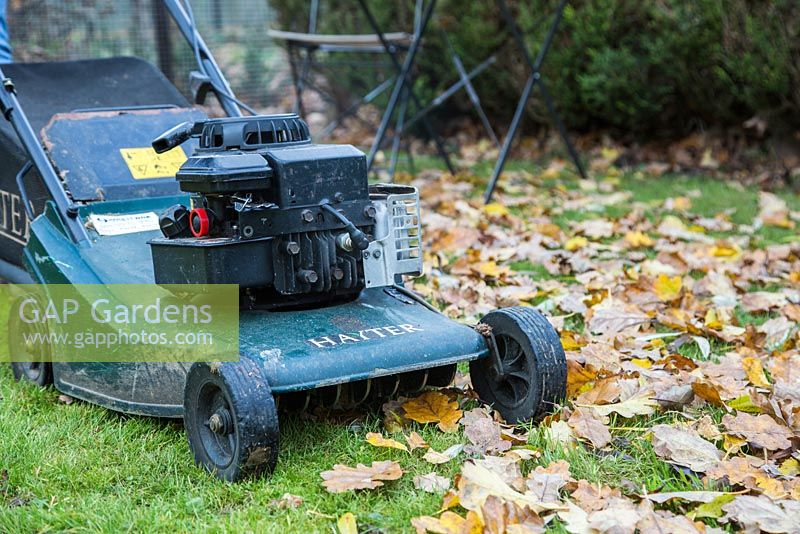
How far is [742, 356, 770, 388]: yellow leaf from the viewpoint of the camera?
268cm

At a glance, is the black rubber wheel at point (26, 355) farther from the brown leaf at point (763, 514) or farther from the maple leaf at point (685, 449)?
the brown leaf at point (763, 514)

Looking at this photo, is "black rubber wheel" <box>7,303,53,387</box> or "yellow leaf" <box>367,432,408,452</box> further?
"black rubber wheel" <box>7,303,53,387</box>

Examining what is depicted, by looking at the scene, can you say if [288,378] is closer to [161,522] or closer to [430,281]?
[161,522]

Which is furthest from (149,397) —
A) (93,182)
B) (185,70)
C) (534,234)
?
(185,70)

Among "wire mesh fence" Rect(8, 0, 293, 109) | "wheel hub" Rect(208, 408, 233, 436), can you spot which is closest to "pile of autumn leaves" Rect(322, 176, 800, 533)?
"wheel hub" Rect(208, 408, 233, 436)

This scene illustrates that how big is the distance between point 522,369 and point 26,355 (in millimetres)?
1525

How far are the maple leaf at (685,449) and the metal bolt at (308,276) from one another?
0.86 m

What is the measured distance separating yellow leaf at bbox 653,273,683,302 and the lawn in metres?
0.99

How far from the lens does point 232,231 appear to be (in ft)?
7.83

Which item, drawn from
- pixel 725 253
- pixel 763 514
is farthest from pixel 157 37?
pixel 763 514

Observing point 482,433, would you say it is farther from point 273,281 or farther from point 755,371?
point 755,371

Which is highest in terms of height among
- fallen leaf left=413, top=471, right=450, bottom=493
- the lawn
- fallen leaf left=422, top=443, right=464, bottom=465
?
fallen leaf left=422, top=443, right=464, bottom=465

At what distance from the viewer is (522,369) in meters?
2.51

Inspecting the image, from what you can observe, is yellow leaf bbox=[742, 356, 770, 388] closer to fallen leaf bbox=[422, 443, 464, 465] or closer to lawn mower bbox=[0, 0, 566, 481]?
lawn mower bbox=[0, 0, 566, 481]
